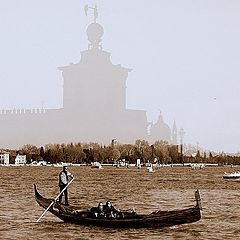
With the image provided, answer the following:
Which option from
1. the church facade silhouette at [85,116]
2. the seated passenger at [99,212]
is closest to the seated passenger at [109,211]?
the seated passenger at [99,212]

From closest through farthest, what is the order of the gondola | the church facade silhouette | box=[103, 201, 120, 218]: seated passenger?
the gondola
box=[103, 201, 120, 218]: seated passenger
the church facade silhouette

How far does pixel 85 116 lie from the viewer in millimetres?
142125

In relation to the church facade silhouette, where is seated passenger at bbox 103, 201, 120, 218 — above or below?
below

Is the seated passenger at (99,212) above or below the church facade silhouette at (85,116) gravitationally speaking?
below

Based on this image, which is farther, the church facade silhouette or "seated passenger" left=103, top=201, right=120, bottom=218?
the church facade silhouette

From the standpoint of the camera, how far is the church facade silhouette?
462 ft

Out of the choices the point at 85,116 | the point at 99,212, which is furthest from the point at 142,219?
the point at 85,116

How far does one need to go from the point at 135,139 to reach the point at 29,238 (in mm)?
121329

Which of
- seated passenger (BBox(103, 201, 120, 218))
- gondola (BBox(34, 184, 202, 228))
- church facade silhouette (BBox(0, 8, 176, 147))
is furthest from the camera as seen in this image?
church facade silhouette (BBox(0, 8, 176, 147))

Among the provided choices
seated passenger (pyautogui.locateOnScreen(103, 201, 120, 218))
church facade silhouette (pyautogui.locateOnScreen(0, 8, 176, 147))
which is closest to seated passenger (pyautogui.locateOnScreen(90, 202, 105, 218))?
seated passenger (pyautogui.locateOnScreen(103, 201, 120, 218))

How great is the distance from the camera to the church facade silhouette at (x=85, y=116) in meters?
141

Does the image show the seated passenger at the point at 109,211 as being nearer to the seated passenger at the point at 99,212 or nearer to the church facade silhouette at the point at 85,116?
the seated passenger at the point at 99,212

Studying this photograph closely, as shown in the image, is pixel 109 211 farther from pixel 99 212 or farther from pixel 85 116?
pixel 85 116

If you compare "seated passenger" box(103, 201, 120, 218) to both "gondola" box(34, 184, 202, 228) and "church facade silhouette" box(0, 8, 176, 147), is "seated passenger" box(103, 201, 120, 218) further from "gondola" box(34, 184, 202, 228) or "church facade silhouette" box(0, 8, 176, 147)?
"church facade silhouette" box(0, 8, 176, 147)
